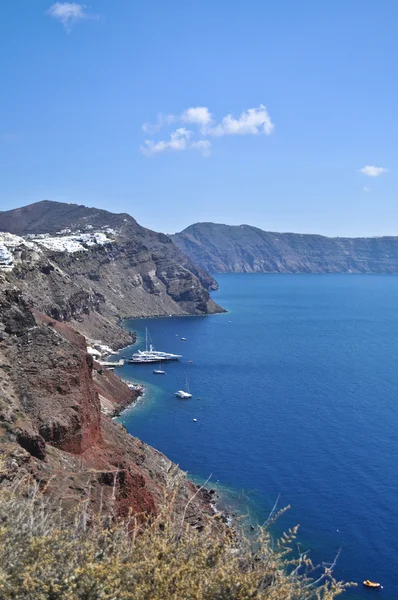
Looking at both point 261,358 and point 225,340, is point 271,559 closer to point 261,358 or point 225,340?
point 261,358

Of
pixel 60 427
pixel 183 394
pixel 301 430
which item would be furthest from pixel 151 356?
pixel 60 427

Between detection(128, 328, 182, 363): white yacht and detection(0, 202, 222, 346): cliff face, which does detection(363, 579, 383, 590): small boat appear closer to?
detection(0, 202, 222, 346): cliff face

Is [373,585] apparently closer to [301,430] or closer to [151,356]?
[301,430]

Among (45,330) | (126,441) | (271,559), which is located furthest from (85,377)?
(271,559)

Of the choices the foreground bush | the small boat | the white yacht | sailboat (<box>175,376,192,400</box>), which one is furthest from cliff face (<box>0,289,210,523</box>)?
the white yacht

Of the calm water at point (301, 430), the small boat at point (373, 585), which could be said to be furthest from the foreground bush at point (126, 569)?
the calm water at point (301, 430)

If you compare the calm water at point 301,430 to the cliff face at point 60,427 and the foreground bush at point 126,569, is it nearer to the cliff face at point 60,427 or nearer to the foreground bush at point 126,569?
the cliff face at point 60,427
